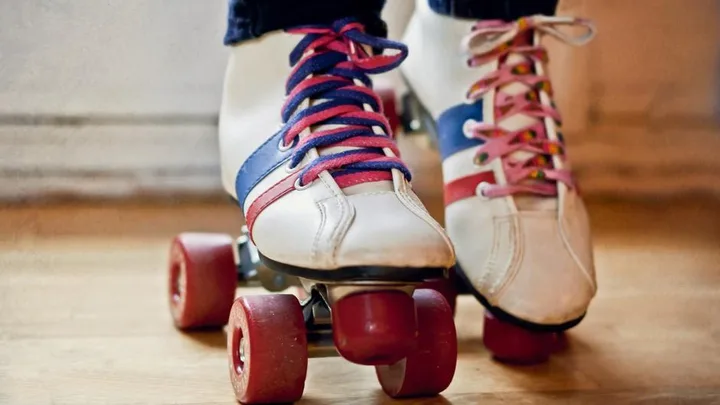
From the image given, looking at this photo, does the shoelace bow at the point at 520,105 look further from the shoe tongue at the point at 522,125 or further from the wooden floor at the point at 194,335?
the wooden floor at the point at 194,335

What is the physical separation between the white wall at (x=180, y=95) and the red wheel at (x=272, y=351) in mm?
271

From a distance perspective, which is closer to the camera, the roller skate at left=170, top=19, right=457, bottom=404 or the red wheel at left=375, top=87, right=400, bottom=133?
the roller skate at left=170, top=19, right=457, bottom=404

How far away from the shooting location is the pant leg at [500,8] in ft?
2.57

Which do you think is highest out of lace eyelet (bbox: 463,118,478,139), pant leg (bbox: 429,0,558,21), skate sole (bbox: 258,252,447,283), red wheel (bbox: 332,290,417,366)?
pant leg (bbox: 429,0,558,21)

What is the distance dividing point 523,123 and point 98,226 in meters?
0.56

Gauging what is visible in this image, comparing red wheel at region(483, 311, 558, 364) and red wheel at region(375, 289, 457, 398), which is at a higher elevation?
red wheel at region(375, 289, 457, 398)

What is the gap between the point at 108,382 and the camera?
68 centimetres

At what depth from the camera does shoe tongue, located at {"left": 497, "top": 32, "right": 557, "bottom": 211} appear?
29.0 inches

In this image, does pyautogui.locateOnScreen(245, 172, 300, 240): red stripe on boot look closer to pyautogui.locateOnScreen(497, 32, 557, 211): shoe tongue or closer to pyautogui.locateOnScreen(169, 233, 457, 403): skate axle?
pyautogui.locateOnScreen(169, 233, 457, 403): skate axle

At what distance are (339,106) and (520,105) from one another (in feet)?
0.62

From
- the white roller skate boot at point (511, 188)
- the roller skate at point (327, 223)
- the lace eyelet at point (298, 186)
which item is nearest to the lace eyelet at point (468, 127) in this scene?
the white roller skate boot at point (511, 188)

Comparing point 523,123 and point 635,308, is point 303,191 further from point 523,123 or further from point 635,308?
point 635,308

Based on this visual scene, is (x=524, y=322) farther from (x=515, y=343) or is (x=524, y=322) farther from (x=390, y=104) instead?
(x=390, y=104)

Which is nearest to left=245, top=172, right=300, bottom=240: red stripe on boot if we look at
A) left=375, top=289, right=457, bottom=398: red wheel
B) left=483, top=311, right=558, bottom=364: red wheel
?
left=375, top=289, right=457, bottom=398: red wheel
